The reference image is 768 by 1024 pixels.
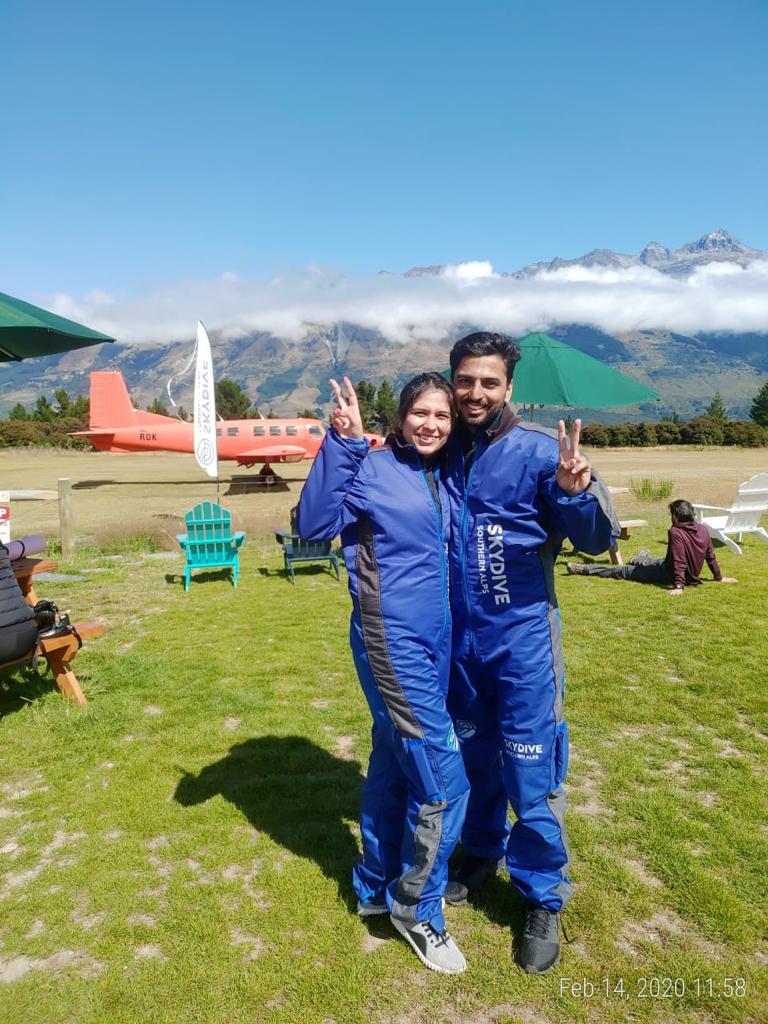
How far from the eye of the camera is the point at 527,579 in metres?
2.59

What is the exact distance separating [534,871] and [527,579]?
1276 millimetres

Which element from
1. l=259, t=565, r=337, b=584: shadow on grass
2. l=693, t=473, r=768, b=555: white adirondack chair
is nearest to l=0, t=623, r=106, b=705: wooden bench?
l=259, t=565, r=337, b=584: shadow on grass

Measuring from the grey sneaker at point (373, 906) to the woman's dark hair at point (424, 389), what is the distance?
7.01ft

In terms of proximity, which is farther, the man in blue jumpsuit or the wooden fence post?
the wooden fence post

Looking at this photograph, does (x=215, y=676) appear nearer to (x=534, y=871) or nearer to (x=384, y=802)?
(x=384, y=802)

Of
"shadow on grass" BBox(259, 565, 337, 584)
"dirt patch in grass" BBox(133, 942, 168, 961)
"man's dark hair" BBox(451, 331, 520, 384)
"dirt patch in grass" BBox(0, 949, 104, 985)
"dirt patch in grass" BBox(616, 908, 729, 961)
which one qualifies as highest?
"man's dark hair" BBox(451, 331, 520, 384)

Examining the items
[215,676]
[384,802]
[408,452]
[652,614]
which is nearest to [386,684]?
[384,802]

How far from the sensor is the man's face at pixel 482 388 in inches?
102

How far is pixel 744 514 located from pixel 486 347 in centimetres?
1005

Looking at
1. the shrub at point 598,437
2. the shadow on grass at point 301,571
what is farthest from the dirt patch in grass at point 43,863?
the shrub at point 598,437

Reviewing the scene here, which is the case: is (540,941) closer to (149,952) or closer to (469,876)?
(469,876)

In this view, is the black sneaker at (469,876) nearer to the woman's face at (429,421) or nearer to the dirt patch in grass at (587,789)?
the dirt patch in grass at (587,789)

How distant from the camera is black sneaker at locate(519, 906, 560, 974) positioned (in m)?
2.55

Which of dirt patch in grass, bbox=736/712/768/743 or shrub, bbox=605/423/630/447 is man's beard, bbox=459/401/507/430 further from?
shrub, bbox=605/423/630/447
